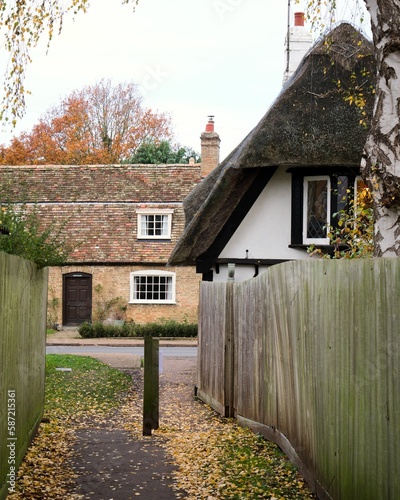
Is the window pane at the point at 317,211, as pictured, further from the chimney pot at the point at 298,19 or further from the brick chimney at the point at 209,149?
the brick chimney at the point at 209,149

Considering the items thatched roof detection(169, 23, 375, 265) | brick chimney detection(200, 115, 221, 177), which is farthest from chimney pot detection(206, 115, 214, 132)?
thatched roof detection(169, 23, 375, 265)

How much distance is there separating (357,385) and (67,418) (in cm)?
692

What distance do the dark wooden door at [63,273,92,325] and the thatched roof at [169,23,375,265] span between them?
15.7 meters

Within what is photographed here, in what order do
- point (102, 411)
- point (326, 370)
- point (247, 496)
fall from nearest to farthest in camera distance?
point (326, 370) → point (247, 496) → point (102, 411)

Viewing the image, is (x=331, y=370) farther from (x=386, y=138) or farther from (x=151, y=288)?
(x=151, y=288)

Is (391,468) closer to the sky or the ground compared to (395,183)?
closer to the ground

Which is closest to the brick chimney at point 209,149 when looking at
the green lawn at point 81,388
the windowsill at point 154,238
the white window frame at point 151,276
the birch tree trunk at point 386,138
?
the windowsill at point 154,238

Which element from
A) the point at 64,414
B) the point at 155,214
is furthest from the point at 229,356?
the point at 155,214

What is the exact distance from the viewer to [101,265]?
32094 millimetres

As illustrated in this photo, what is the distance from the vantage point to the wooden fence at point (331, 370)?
4.60 meters

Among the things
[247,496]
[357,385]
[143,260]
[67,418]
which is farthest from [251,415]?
[143,260]

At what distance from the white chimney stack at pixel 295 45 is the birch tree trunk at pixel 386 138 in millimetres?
13013

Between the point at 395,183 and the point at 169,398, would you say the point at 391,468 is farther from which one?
the point at 169,398

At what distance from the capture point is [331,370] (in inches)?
225
